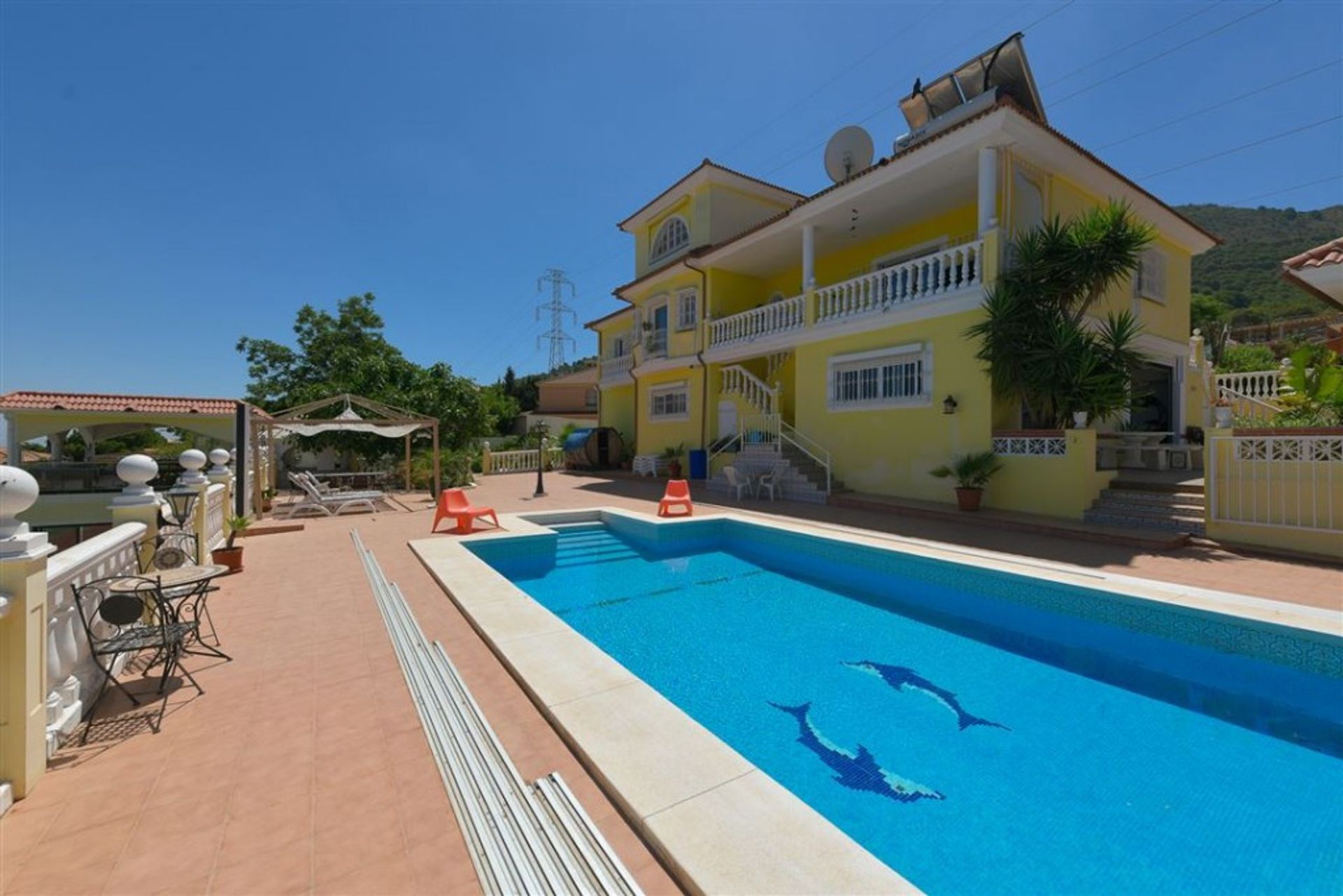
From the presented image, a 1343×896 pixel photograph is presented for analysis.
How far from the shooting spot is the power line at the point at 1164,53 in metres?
13.1

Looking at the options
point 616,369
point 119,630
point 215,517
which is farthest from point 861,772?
point 616,369

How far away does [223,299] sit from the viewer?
1047 inches

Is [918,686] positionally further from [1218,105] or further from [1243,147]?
[1243,147]

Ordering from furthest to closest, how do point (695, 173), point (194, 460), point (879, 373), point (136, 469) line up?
point (695, 173) < point (879, 373) < point (194, 460) < point (136, 469)

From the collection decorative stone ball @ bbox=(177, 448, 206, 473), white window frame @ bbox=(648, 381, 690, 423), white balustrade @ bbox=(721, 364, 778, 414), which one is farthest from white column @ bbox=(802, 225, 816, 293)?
decorative stone ball @ bbox=(177, 448, 206, 473)

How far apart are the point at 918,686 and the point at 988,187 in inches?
409

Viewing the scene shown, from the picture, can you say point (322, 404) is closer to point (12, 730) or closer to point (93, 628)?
point (93, 628)

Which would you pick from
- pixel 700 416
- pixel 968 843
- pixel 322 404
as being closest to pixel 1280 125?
pixel 700 416

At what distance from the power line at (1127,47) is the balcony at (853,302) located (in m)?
7.13

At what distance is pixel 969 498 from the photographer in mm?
10500

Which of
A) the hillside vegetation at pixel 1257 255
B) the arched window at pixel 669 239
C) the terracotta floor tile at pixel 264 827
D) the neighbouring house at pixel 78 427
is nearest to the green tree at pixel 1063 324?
the terracotta floor tile at pixel 264 827

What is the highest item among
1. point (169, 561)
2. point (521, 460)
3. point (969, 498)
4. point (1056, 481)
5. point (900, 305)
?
point (900, 305)

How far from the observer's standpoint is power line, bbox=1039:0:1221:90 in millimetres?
13719

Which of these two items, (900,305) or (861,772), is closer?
(861,772)
